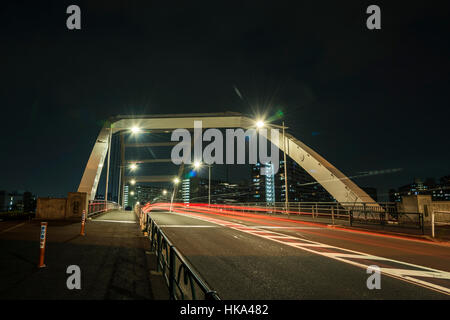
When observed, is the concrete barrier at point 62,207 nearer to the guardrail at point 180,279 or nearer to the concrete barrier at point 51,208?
the concrete barrier at point 51,208

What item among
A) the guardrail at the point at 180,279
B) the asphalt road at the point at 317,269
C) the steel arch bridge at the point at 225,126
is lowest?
the asphalt road at the point at 317,269

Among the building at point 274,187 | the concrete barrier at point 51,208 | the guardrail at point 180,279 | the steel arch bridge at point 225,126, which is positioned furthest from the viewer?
the building at point 274,187

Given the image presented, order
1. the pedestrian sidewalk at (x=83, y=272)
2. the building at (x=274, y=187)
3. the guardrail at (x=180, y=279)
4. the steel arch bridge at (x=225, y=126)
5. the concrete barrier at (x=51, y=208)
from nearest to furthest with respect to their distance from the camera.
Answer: the guardrail at (x=180, y=279) < the pedestrian sidewalk at (x=83, y=272) < the concrete barrier at (x=51, y=208) < the steel arch bridge at (x=225, y=126) < the building at (x=274, y=187)

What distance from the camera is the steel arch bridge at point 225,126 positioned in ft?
85.2

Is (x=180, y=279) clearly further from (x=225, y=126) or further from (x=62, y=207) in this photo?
(x=225, y=126)

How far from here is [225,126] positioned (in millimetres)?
41250

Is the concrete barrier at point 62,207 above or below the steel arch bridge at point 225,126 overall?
below

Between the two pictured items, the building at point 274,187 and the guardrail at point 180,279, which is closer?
the guardrail at point 180,279

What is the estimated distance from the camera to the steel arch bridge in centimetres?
2598

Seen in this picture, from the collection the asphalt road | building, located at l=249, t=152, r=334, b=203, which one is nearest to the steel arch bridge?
the asphalt road

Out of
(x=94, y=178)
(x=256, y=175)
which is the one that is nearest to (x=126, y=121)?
(x=94, y=178)

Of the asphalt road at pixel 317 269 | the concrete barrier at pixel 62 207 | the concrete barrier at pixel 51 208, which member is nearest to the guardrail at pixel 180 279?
the asphalt road at pixel 317 269

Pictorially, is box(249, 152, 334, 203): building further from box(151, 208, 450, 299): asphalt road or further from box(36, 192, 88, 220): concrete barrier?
box(151, 208, 450, 299): asphalt road

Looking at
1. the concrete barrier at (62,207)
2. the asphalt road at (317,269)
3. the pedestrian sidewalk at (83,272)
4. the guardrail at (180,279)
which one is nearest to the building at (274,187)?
the concrete barrier at (62,207)
